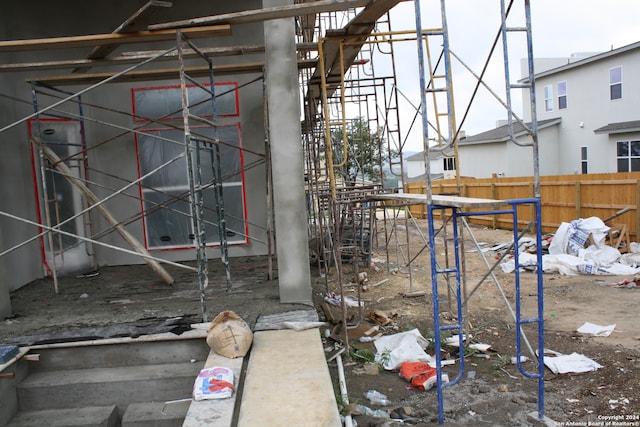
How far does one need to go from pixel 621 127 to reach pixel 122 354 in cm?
1985

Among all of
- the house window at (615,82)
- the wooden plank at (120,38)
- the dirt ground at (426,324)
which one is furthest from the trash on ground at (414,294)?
the house window at (615,82)

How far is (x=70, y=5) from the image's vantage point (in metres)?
8.95

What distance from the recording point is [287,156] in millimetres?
5824

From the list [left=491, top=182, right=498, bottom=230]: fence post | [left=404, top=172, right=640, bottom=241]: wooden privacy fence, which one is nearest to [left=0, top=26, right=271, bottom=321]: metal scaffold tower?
[left=404, top=172, right=640, bottom=241]: wooden privacy fence

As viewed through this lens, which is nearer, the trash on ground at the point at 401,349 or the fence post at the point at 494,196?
the trash on ground at the point at 401,349

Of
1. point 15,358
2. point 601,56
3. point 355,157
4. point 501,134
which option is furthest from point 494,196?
point 15,358

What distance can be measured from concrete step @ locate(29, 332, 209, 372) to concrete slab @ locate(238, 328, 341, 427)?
70 centimetres

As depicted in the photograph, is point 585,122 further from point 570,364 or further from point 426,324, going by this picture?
point 570,364

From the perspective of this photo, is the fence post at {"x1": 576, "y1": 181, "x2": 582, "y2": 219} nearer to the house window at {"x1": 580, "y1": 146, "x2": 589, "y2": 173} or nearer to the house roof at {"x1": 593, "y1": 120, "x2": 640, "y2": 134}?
the house roof at {"x1": 593, "y1": 120, "x2": 640, "y2": 134}

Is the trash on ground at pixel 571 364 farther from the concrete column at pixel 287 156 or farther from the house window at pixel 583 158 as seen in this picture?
the house window at pixel 583 158

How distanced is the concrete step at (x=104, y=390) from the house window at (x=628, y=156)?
761 inches

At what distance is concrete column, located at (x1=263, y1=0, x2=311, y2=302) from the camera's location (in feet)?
19.0

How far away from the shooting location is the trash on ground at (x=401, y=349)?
218 inches

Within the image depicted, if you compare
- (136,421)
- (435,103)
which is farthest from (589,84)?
(136,421)
